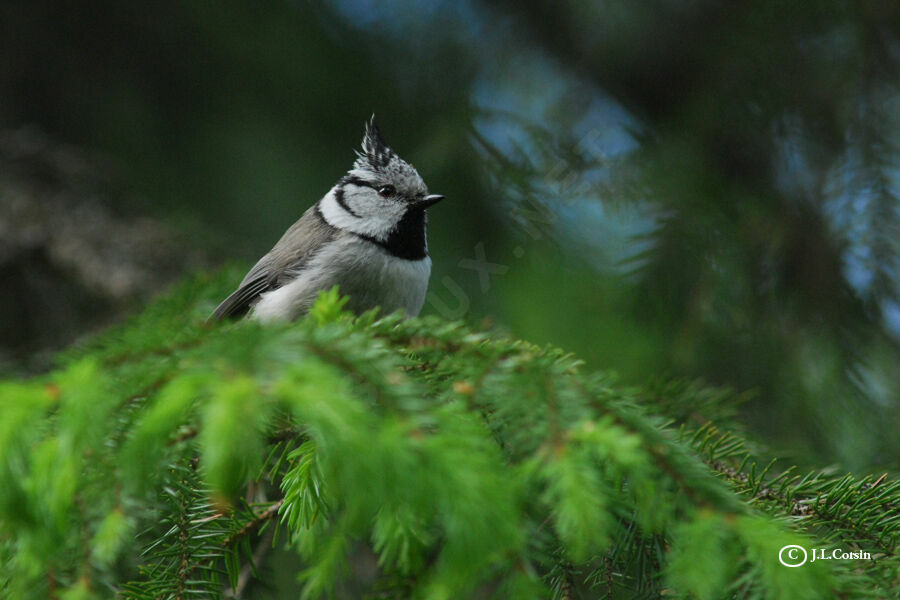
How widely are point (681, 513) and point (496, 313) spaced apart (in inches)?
61.0

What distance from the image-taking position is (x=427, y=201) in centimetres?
229

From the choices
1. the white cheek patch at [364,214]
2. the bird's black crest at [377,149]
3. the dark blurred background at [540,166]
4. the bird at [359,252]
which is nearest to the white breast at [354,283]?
the bird at [359,252]

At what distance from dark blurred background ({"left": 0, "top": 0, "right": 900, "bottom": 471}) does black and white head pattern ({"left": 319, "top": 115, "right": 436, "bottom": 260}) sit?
6.4 inches

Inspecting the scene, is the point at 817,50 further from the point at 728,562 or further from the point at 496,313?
the point at 728,562

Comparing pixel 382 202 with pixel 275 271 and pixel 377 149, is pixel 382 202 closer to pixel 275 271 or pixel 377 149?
pixel 377 149

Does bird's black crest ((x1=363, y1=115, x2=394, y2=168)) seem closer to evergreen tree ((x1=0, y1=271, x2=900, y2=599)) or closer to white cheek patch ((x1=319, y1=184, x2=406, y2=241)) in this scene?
white cheek patch ((x1=319, y1=184, x2=406, y2=241))

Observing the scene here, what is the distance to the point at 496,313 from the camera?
2469mm

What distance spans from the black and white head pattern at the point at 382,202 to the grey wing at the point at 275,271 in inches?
4.0

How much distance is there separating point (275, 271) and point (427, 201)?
0.53 m

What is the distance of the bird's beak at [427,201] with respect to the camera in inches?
89.0

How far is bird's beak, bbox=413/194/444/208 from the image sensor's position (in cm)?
226

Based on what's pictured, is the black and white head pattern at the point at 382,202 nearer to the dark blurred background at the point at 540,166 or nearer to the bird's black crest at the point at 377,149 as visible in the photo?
the bird's black crest at the point at 377,149

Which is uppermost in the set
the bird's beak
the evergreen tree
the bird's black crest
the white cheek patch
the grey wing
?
the bird's black crest

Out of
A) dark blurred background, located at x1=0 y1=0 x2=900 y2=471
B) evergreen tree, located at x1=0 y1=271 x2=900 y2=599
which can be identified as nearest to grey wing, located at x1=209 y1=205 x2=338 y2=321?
dark blurred background, located at x1=0 y1=0 x2=900 y2=471
